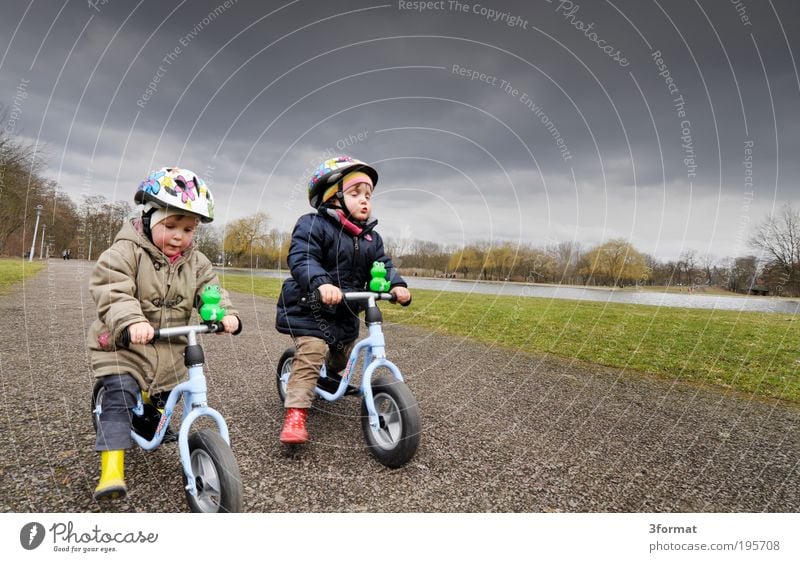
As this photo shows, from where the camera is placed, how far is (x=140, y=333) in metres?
2.12

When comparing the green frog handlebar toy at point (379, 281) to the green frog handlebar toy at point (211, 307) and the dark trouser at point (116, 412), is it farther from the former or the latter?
the dark trouser at point (116, 412)

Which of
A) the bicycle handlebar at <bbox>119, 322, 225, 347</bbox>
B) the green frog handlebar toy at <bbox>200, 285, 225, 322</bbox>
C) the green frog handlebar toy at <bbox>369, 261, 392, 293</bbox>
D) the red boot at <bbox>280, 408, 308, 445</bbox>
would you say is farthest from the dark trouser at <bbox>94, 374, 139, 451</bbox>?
the green frog handlebar toy at <bbox>369, 261, 392, 293</bbox>

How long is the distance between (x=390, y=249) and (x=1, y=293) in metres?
12.2

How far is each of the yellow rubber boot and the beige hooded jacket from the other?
0.41 meters

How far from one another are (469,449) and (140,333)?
7.45ft

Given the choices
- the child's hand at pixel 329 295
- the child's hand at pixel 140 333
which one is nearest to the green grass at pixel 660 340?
the child's hand at pixel 329 295

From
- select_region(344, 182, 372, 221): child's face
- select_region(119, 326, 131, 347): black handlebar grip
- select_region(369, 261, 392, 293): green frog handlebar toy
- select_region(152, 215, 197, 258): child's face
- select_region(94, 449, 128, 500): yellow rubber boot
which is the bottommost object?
select_region(94, 449, 128, 500): yellow rubber boot

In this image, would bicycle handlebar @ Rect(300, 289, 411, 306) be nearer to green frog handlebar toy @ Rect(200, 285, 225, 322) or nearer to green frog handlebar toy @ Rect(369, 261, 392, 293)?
green frog handlebar toy @ Rect(369, 261, 392, 293)

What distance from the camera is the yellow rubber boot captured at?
2.12 metres

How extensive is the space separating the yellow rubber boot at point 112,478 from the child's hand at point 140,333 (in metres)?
0.66

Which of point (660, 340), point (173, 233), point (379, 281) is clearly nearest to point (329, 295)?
point (379, 281)

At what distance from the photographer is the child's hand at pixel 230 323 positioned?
90.7 inches

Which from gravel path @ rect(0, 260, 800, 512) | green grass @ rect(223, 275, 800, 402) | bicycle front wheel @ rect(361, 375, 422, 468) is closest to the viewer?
gravel path @ rect(0, 260, 800, 512)
